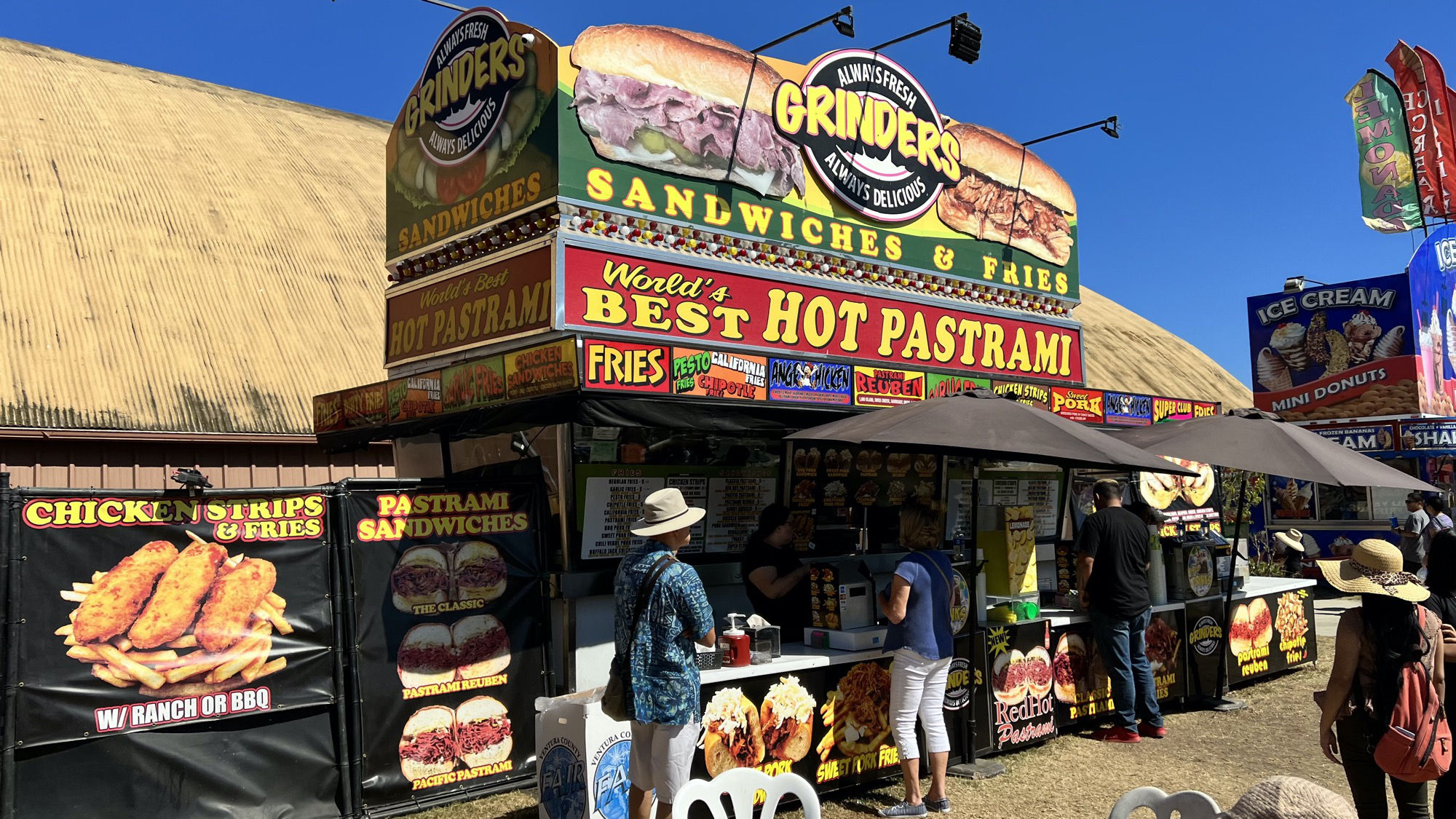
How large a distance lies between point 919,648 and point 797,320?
3.45 m

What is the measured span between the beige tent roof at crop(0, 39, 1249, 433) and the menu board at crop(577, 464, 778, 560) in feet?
37.9

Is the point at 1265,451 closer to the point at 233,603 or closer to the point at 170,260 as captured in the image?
the point at 233,603

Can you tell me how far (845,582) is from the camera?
7.29 meters

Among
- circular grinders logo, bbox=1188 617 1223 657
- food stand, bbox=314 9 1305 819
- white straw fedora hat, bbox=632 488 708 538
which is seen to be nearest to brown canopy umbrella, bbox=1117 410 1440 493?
food stand, bbox=314 9 1305 819

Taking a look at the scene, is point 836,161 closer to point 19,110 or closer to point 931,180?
point 931,180

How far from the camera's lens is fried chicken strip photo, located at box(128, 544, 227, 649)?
5.70 metres

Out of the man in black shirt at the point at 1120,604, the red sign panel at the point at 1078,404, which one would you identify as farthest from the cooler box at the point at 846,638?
the red sign panel at the point at 1078,404

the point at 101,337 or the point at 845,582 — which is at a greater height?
the point at 101,337

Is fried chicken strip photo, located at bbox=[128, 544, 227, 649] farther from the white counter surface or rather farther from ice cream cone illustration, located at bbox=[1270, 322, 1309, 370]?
ice cream cone illustration, located at bbox=[1270, 322, 1309, 370]

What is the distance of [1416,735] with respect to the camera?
421 centimetres

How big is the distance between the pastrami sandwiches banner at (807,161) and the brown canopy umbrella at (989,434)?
90.9 inches

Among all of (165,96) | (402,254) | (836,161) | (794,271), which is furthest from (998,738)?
(165,96)

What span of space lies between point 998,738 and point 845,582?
66.4 inches

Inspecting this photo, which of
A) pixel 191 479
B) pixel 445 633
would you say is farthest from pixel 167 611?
pixel 445 633
